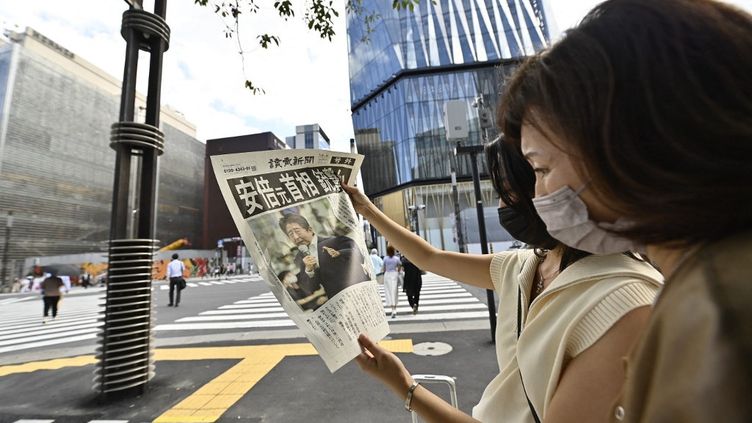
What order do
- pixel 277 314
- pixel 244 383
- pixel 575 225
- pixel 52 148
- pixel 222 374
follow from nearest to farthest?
pixel 575 225
pixel 244 383
pixel 222 374
pixel 277 314
pixel 52 148

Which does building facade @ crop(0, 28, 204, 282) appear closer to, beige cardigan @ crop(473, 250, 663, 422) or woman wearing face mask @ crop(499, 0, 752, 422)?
beige cardigan @ crop(473, 250, 663, 422)

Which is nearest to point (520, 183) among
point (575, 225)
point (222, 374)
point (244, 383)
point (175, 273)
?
point (575, 225)

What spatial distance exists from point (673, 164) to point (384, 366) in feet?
3.28

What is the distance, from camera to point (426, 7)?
124ft

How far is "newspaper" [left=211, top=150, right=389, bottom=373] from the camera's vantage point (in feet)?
3.65

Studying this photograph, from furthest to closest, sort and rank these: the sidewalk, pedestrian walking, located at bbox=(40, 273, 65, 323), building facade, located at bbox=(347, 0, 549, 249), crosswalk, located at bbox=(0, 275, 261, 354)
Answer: building facade, located at bbox=(347, 0, 549, 249) < pedestrian walking, located at bbox=(40, 273, 65, 323) < crosswalk, located at bbox=(0, 275, 261, 354) < the sidewalk

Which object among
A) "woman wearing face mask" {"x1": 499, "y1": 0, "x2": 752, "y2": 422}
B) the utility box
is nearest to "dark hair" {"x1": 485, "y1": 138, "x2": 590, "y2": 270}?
"woman wearing face mask" {"x1": 499, "y1": 0, "x2": 752, "y2": 422}

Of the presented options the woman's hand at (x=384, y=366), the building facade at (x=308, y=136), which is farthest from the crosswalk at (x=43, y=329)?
the building facade at (x=308, y=136)

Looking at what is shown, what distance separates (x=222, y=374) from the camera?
4.21 meters

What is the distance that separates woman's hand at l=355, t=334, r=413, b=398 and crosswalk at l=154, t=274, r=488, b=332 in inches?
240

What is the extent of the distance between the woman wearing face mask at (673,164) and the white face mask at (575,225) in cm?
2

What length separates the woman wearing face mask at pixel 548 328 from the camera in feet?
2.23

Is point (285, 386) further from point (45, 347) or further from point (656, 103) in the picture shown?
point (45, 347)

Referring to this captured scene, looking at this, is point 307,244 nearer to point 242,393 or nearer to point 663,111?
point 663,111
